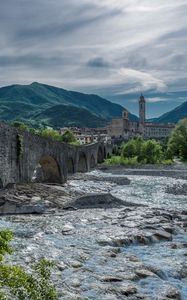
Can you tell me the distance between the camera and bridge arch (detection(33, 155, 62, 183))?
51825 mm

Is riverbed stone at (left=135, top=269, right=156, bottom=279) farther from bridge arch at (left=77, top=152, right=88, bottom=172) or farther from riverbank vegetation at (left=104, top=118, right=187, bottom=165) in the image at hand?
riverbank vegetation at (left=104, top=118, right=187, bottom=165)

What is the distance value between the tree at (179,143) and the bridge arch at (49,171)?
2387 inches

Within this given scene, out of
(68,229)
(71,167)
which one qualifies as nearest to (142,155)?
(71,167)

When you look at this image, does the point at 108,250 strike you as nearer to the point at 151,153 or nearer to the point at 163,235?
the point at 163,235

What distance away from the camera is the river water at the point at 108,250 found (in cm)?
1405

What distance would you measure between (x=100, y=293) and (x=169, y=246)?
793 cm

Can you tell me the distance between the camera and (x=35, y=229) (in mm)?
23078

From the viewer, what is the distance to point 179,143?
365 ft

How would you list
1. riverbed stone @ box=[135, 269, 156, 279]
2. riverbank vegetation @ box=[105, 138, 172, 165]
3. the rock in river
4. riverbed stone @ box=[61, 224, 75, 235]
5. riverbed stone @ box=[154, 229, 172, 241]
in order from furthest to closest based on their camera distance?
riverbank vegetation @ box=[105, 138, 172, 165]
the rock in river
riverbed stone @ box=[61, 224, 75, 235]
riverbed stone @ box=[154, 229, 172, 241]
riverbed stone @ box=[135, 269, 156, 279]

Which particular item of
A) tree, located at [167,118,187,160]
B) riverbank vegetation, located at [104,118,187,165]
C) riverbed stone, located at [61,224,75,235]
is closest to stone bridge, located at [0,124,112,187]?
riverbed stone, located at [61,224,75,235]

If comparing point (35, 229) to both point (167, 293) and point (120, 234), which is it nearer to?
point (120, 234)

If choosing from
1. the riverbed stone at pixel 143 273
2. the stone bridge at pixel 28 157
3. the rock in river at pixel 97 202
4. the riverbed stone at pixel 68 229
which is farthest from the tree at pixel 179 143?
the riverbed stone at pixel 143 273

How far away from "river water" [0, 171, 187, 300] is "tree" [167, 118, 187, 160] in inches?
3134

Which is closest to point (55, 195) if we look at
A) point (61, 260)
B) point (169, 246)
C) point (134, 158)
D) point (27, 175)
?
point (27, 175)
